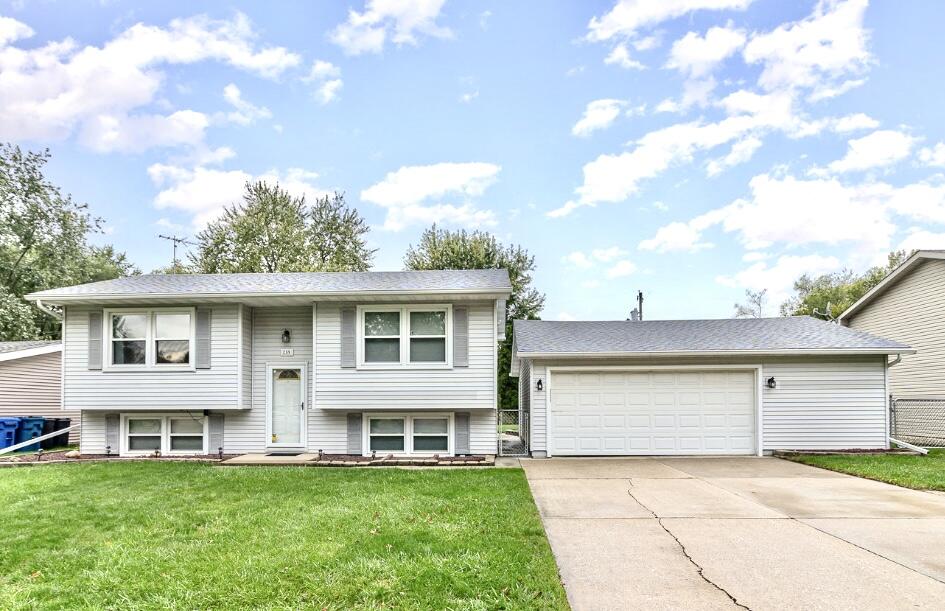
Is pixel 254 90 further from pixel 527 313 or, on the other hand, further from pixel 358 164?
pixel 527 313

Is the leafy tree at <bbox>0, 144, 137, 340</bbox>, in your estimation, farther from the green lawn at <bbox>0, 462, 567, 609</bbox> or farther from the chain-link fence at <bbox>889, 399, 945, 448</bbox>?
the chain-link fence at <bbox>889, 399, 945, 448</bbox>

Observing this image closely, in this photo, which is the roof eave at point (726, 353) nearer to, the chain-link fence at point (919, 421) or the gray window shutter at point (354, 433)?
the chain-link fence at point (919, 421)

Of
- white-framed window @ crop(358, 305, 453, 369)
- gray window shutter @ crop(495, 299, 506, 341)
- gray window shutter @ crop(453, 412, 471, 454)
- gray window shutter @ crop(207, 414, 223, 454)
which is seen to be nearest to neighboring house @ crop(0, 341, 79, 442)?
gray window shutter @ crop(207, 414, 223, 454)

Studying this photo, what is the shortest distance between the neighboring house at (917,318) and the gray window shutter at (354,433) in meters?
15.1

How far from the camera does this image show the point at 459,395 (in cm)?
1118

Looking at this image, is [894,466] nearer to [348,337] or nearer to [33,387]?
[348,337]

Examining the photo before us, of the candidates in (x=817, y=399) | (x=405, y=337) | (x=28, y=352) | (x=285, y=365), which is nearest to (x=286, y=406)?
(x=285, y=365)

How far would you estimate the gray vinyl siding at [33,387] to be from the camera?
1499 centimetres

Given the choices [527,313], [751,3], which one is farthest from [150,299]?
[527,313]

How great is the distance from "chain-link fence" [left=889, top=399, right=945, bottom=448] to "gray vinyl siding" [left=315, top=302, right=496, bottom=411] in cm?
1057

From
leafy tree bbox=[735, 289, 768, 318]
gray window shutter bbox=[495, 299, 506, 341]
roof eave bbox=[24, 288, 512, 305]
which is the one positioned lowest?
gray window shutter bbox=[495, 299, 506, 341]

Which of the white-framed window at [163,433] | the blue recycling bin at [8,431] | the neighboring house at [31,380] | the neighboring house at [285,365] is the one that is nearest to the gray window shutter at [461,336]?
the neighboring house at [285,365]

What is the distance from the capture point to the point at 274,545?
505cm

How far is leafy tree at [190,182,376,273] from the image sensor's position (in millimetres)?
31703
